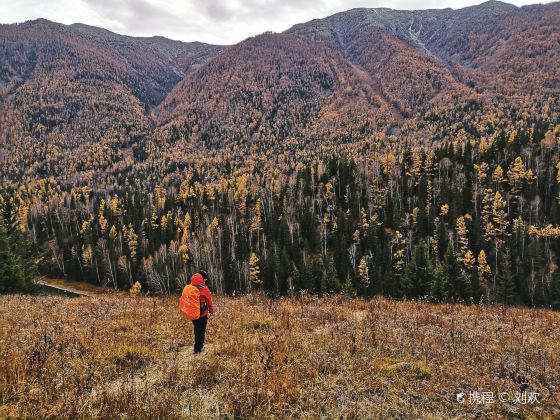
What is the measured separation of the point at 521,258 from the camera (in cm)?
8825

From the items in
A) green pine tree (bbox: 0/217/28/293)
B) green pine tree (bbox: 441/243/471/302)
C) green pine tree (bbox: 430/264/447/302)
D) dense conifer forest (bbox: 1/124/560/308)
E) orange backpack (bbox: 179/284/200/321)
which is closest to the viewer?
orange backpack (bbox: 179/284/200/321)

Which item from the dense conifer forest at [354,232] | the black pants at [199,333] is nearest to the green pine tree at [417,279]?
the dense conifer forest at [354,232]

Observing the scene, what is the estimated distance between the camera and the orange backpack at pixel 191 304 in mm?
8961

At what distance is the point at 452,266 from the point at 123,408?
73592 millimetres

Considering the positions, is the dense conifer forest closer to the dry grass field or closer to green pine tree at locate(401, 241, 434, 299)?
green pine tree at locate(401, 241, 434, 299)

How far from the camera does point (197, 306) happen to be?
353 inches

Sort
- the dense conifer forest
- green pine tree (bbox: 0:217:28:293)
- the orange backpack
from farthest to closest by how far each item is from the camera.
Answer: the dense conifer forest
green pine tree (bbox: 0:217:28:293)
the orange backpack

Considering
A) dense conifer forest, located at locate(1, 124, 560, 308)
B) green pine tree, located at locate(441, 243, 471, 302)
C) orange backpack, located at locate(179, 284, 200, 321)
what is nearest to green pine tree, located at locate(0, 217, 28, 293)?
dense conifer forest, located at locate(1, 124, 560, 308)

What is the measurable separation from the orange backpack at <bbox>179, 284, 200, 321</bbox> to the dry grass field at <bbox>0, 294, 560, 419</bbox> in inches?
40.3

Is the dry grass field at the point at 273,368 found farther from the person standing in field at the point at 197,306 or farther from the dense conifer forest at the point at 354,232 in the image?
the dense conifer forest at the point at 354,232

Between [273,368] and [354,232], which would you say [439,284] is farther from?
[273,368]

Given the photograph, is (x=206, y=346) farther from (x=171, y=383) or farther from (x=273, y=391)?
(x=273, y=391)

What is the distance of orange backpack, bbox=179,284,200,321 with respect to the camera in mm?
8961

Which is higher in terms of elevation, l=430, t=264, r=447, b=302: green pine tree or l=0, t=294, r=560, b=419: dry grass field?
l=0, t=294, r=560, b=419: dry grass field
